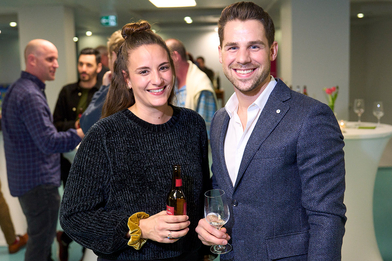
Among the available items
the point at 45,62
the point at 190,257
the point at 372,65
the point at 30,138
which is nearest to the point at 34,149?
the point at 30,138

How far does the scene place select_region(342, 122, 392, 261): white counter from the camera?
263 centimetres

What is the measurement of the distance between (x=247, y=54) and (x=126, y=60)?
1.70 ft

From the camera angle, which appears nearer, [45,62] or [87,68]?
[45,62]

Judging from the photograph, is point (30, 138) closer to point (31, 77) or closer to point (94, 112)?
point (31, 77)

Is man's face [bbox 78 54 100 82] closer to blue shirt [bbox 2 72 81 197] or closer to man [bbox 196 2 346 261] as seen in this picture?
blue shirt [bbox 2 72 81 197]

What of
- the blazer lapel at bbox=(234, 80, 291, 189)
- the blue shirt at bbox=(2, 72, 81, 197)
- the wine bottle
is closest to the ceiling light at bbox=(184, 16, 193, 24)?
the blue shirt at bbox=(2, 72, 81, 197)

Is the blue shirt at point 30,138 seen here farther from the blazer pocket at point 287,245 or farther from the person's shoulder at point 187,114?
the blazer pocket at point 287,245

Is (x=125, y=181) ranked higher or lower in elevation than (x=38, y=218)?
→ higher

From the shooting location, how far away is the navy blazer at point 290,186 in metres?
1.15

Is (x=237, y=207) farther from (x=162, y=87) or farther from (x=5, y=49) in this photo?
(x=5, y=49)

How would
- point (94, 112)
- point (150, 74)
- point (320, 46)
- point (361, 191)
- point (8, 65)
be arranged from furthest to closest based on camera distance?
point (320, 46)
point (8, 65)
point (361, 191)
point (94, 112)
point (150, 74)

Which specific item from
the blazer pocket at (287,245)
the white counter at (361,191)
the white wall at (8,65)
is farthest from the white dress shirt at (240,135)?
the white wall at (8,65)

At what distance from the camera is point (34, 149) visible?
110 inches

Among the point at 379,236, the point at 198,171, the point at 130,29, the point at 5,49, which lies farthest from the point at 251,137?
the point at 5,49
